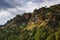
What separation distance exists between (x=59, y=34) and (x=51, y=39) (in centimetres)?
850

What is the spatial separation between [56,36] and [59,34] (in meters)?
3.29

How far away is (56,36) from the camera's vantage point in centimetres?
19238

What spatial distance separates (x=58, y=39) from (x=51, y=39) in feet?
23.5

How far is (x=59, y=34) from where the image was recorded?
632 ft

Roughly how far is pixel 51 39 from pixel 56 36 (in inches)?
208

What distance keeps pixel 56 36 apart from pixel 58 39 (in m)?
4.35

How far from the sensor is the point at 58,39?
18900 centimetres

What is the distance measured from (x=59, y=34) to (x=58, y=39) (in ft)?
18.9
